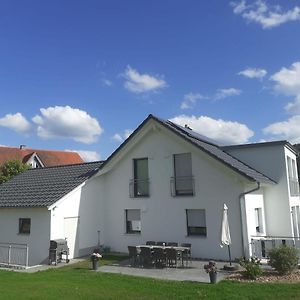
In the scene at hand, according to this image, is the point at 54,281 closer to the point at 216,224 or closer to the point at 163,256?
the point at 163,256

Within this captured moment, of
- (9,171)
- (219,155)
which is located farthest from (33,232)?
(9,171)

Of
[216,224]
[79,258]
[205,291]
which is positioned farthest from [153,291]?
[79,258]

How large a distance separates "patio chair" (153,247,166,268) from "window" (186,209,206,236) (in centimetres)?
293

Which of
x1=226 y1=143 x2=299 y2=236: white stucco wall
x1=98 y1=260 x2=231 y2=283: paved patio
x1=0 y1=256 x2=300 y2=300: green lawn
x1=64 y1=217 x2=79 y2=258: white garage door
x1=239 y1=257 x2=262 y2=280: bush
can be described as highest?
x1=226 y1=143 x2=299 y2=236: white stucco wall

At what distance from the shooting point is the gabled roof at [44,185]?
63.6ft

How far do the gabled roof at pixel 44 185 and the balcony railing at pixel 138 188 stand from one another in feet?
7.51

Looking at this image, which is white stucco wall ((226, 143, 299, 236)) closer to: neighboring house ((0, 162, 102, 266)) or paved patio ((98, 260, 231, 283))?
paved patio ((98, 260, 231, 283))

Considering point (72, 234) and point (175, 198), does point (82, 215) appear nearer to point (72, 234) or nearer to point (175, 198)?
point (72, 234)

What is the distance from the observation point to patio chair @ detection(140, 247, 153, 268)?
16.4 metres

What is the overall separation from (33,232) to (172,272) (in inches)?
313

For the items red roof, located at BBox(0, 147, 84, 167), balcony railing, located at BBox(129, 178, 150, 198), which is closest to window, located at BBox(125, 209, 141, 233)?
balcony railing, located at BBox(129, 178, 150, 198)

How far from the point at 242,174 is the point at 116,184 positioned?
7.85 metres

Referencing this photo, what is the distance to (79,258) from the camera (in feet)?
63.4

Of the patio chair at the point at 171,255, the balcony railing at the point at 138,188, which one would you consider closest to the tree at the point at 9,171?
the balcony railing at the point at 138,188
